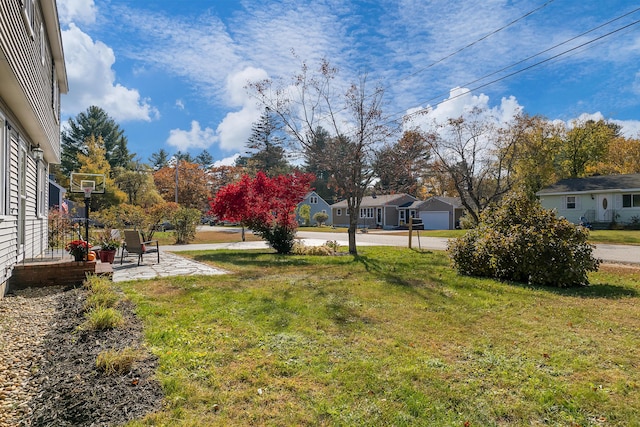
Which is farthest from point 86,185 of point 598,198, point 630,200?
point 630,200

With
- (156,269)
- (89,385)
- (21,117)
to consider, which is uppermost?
(21,117)

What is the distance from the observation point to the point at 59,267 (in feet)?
22.0

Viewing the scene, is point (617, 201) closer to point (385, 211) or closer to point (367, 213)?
point (385, 211)

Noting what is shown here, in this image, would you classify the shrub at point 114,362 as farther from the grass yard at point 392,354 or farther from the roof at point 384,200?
the roof at point 384,200

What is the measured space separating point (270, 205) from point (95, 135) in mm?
40546

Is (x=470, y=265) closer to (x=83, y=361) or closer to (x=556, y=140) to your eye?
(x=83, y=361)

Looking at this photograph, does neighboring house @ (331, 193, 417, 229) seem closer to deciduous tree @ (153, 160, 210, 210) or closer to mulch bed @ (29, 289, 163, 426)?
deciduous tree @ (153, 160, 210, 210)

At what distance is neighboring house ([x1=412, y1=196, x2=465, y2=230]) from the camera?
34969mm

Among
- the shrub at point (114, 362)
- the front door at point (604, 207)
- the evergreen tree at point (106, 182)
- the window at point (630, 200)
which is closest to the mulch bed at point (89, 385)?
the shrub at point (114, 362)

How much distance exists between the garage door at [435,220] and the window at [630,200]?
1307cm

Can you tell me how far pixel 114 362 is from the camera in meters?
3.09

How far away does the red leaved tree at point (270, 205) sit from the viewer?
44.2 ft

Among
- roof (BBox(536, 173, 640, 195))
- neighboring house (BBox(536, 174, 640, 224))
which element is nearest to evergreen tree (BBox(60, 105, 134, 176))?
roof (BBox(536, 173, 640, 195))

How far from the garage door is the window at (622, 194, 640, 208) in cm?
1307
